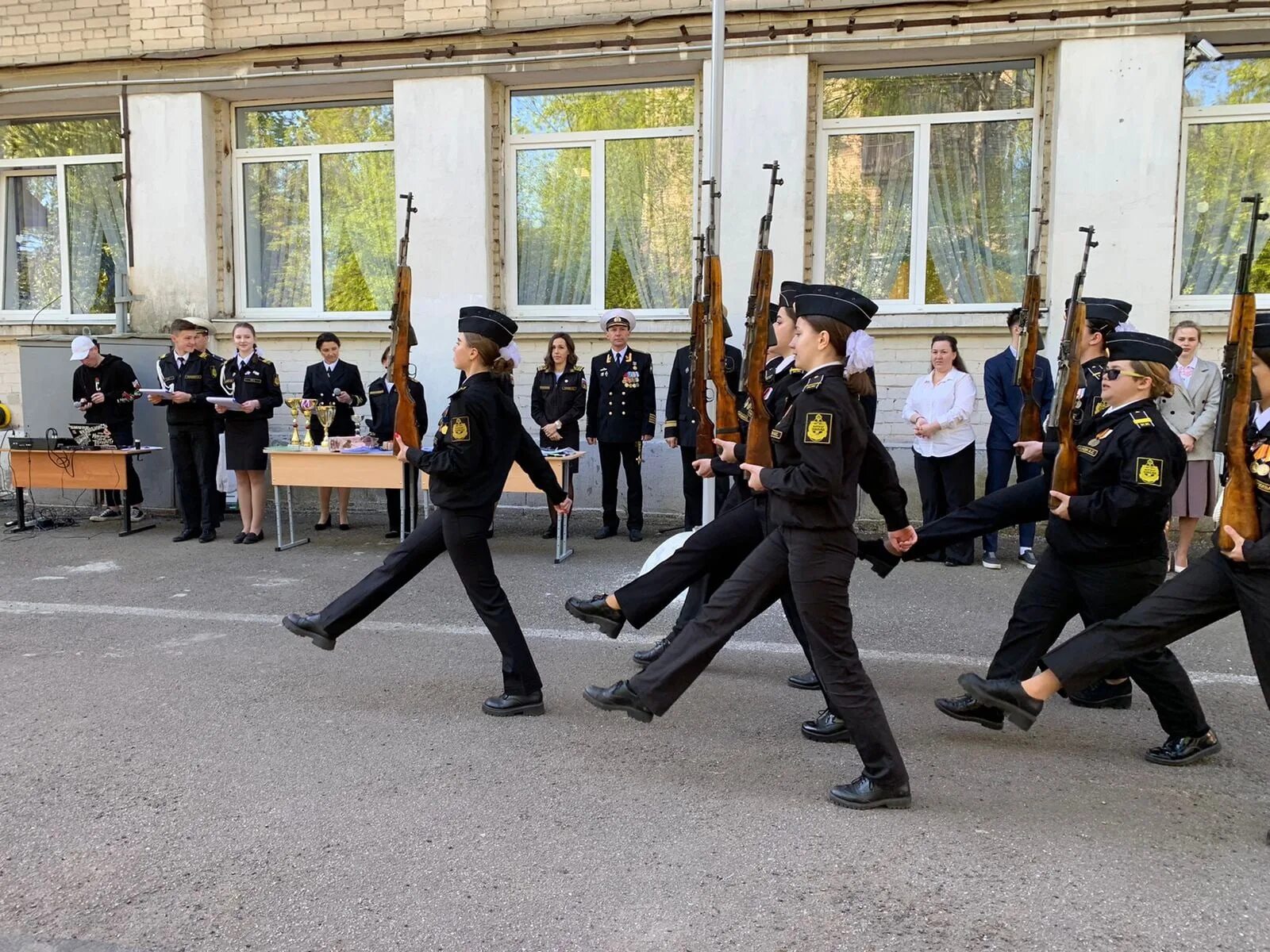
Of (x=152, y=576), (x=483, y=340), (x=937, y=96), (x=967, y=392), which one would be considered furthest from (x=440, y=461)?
(x=937, y=96)

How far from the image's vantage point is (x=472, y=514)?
4.67 m

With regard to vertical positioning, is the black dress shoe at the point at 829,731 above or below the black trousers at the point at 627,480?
below

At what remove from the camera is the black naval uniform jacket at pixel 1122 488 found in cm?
400

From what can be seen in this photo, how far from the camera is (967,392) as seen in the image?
8133mm

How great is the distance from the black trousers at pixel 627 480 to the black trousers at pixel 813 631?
5.48m

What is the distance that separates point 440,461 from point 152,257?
8611mm

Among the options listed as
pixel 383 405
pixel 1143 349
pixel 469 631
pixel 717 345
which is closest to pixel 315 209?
pixel 383 405

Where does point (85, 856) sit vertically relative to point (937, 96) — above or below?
below

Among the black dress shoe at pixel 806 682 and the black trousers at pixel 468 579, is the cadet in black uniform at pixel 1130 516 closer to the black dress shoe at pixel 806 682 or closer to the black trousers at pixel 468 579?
the black dress shoe at pixel 806 682

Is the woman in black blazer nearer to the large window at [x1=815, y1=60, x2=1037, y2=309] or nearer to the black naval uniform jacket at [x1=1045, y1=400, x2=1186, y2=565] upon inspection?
the large window at [x1=815, y1=60, x2=1037, y2=309]

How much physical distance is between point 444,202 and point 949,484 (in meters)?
6.03

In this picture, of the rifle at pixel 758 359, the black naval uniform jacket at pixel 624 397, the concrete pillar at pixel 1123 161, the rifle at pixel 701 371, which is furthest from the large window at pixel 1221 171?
the rifle at pixel 758 359

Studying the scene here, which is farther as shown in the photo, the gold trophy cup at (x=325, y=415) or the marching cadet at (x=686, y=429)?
the gold trophy cup at (x=325, y=415)

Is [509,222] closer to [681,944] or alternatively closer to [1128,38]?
[1128,38]
